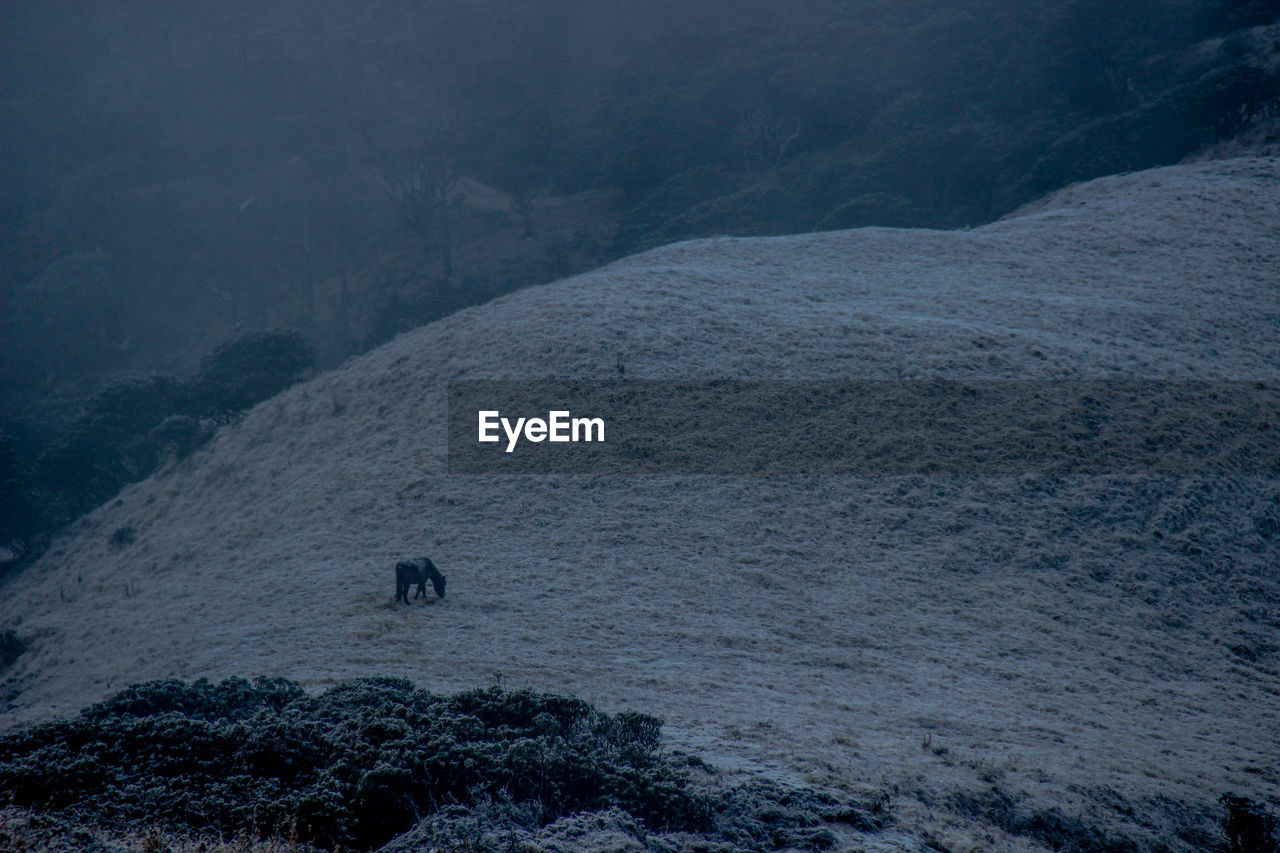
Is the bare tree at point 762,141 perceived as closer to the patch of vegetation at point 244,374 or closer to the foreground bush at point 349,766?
the patch of vegetation at point 244,374

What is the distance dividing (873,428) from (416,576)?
10874 mm

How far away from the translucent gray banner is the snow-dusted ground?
67 cm

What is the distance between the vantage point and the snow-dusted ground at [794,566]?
966cm

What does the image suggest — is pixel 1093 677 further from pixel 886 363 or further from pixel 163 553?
pixel 163 553

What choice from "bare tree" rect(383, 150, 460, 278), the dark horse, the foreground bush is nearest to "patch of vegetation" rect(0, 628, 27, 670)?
the dark horse

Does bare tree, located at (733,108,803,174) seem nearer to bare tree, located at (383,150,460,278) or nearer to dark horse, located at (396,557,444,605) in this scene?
bare tree, located at (383,150,460,278)

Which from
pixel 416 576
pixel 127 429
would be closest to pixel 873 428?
pixel 416 576

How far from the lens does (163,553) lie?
69.6 ft

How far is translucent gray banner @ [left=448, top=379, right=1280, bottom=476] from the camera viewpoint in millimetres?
18203

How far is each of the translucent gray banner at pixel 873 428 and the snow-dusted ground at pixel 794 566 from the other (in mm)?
670

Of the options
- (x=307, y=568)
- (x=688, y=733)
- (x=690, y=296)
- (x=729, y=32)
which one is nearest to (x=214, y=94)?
(x=729, y=32)

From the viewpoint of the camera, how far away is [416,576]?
46.2ft

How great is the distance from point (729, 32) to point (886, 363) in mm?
74011

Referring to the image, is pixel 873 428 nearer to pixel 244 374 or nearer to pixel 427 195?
pixel 244 374
